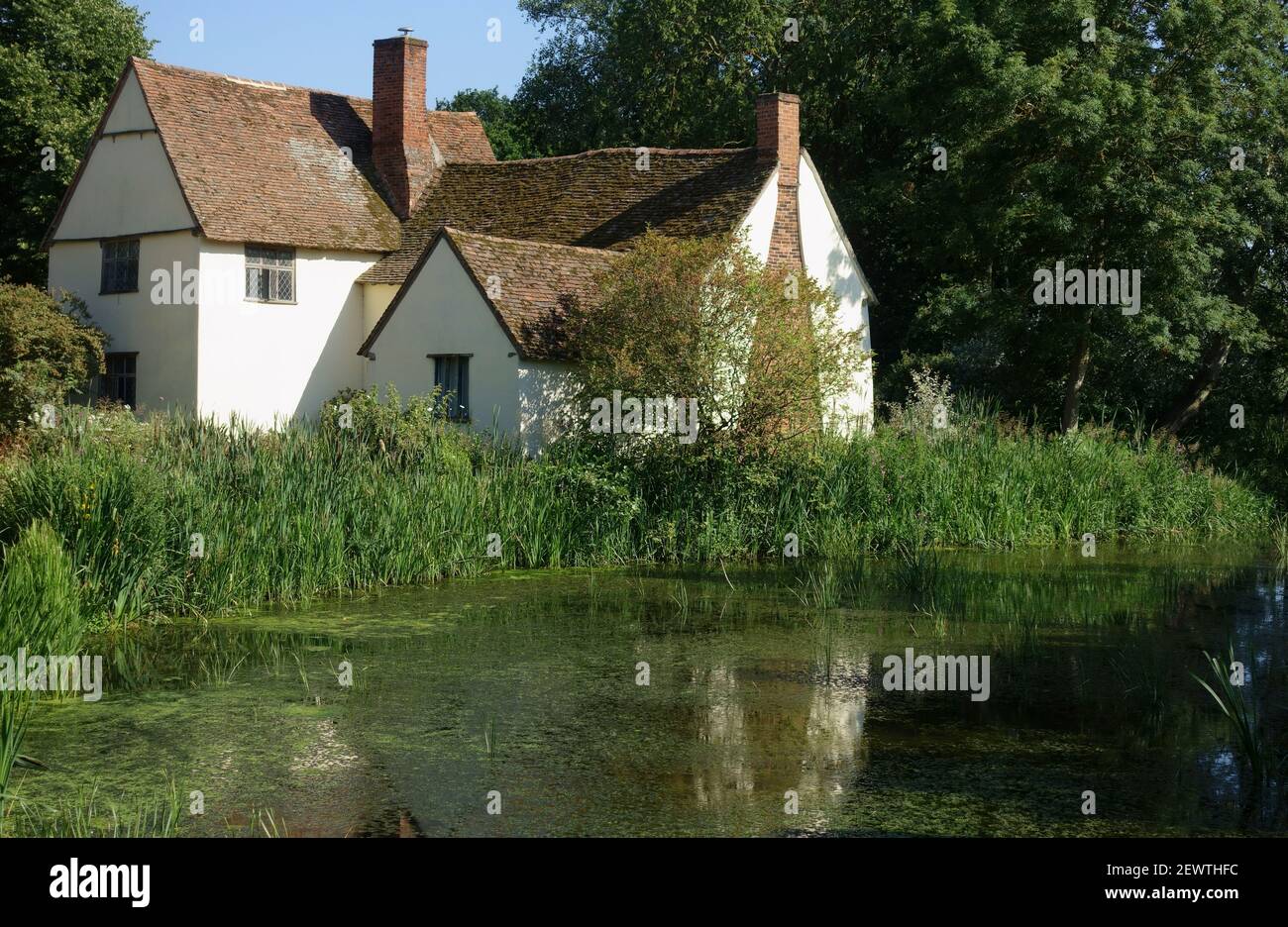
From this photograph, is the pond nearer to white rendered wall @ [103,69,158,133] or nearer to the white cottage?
the white cottage

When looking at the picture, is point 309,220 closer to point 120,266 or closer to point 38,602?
point 120,266

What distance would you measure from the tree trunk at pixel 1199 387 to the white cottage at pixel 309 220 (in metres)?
7.49

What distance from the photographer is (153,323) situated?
29.8m

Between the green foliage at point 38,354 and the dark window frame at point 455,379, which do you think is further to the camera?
the green foliage at point 38,354

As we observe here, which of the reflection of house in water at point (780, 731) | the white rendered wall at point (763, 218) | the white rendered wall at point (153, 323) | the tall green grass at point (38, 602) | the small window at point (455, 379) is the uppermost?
the white rendered wall at point (763, 218)

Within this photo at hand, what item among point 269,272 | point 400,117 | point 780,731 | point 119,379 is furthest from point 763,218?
point 780,731

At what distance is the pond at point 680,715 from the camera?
850 centimetres

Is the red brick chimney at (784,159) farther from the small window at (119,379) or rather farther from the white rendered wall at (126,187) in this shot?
the small window at (119,379)

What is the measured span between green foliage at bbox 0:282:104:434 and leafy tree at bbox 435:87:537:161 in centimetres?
1920

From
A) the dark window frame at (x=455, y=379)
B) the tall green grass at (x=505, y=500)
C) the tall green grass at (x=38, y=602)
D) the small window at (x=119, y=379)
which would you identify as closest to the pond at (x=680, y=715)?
the tall green grass at (x=38, y=602)

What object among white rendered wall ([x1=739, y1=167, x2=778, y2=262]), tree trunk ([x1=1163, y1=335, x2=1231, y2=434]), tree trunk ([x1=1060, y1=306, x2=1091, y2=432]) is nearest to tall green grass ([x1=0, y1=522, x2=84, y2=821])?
white rendered wall ([x1=739, y1=167, x2=778, y2=262])

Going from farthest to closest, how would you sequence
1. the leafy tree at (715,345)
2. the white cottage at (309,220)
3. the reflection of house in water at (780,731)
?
the white cottage at (309,220) → the leafy tree at (715,345) → the reflection of house in water at (780,731)

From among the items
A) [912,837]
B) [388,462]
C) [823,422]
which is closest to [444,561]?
[388,462]
